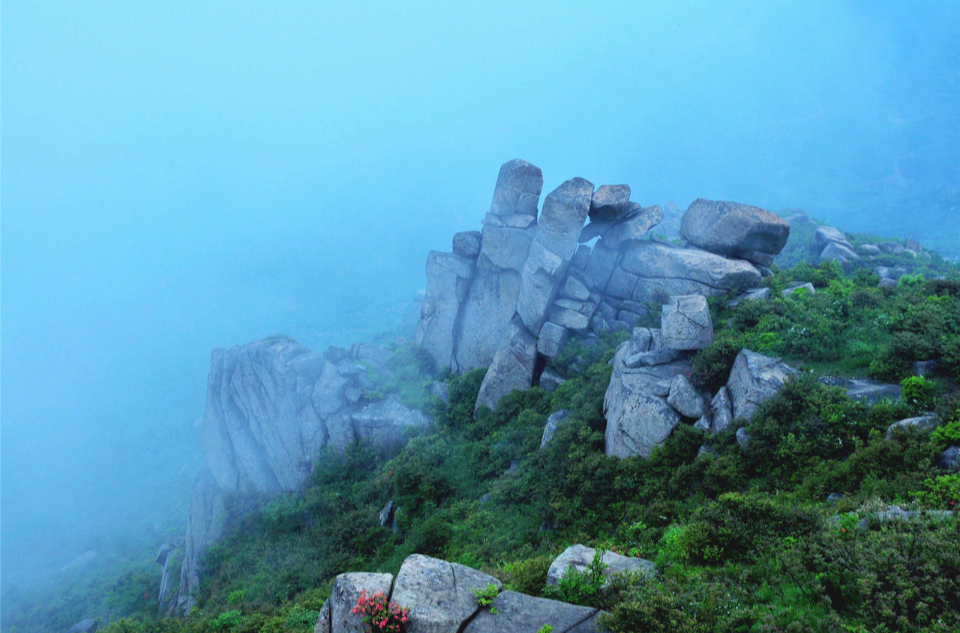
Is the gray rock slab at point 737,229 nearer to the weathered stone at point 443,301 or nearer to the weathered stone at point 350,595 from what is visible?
the weathered stone at point 443,301

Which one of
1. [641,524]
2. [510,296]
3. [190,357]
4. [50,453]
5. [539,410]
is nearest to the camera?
[641,524]

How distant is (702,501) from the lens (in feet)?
44.2

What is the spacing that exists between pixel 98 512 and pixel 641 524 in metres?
80.3

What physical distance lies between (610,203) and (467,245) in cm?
1130

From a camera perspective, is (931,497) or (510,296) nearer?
(931,497)

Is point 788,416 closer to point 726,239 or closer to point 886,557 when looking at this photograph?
point 886,557

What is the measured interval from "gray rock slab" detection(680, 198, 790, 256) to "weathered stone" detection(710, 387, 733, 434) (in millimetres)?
14055

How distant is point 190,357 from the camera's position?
12212cm

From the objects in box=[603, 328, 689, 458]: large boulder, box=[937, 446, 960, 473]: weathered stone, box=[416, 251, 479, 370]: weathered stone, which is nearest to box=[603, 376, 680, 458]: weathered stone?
box=[603, 328, 689, 458]: large boulder

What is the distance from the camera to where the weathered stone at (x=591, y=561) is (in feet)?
31.3

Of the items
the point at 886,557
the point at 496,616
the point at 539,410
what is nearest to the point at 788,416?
the point at 886,557

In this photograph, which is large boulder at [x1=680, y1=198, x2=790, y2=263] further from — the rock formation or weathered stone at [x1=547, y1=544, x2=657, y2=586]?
weathered stone at [x1=547, y1=544, x2=657, y2=586]

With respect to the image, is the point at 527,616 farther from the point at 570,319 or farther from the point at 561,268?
the point at 561,268

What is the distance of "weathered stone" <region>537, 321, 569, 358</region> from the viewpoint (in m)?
27.8
